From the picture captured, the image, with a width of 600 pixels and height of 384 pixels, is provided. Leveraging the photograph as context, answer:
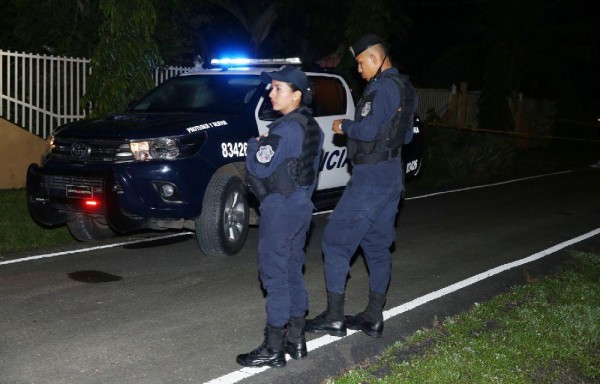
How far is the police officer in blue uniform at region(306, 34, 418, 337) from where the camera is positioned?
5.53 meters

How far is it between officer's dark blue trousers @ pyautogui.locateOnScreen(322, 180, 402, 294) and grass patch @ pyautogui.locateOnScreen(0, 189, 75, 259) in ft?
14.1

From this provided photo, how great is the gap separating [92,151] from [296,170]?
347 cm

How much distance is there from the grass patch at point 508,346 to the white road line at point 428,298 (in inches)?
17.0

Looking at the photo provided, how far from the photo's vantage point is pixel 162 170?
7.69m

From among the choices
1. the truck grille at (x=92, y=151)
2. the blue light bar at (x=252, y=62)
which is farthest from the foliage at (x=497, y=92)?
the truck grille at (x=92, y=151)

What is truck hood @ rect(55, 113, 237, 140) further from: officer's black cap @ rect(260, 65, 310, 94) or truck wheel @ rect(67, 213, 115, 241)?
officer's black cap @ rect(260, 65, 310, 94)

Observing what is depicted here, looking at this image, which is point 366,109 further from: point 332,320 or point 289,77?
point 332,320

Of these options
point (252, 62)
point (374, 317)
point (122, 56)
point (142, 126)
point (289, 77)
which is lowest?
point (374, 317)

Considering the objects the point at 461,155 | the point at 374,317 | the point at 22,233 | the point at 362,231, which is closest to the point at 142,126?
the point at 22,233

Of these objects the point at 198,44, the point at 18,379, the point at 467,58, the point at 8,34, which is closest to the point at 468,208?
the point at 18,379

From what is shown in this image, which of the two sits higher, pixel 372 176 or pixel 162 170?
pixel 372 176

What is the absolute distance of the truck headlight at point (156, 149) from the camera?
7730 millimetres

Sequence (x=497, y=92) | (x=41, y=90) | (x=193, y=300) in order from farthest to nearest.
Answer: (x=497, y=92) < (x=41, y=90) < (x=193, y=300)

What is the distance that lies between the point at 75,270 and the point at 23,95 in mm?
5836
